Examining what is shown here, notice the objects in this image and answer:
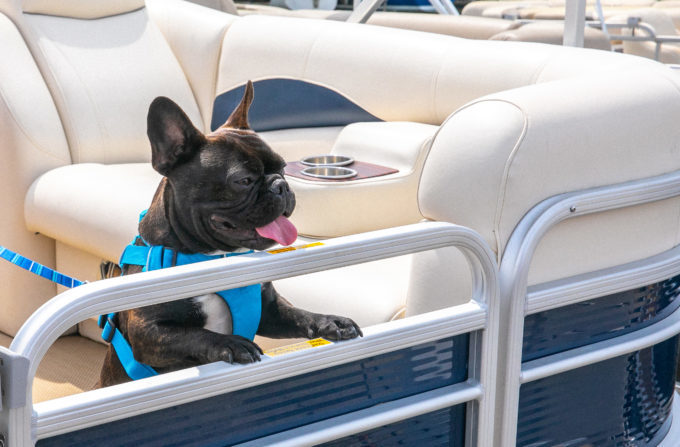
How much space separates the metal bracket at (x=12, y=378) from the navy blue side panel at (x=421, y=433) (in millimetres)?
515

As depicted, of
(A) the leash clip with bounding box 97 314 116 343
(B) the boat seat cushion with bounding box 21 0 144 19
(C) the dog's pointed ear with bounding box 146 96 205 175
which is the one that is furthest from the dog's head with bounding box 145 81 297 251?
(B) the boat seat cushion with bounding box 21 0 144 19

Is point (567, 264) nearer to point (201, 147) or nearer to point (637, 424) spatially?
point (637, 424)

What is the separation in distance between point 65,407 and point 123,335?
0.40 metres

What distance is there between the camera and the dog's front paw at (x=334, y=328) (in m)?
1.34

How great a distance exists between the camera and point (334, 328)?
1354mm

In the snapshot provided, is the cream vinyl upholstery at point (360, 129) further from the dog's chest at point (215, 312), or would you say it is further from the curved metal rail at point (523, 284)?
the dog's chest at point (215, 312)

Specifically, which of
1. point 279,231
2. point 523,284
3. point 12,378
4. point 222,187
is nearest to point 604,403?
point 523,284

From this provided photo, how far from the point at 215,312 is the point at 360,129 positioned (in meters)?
1.35

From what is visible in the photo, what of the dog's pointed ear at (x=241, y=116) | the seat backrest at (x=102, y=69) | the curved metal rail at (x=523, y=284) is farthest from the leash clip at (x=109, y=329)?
the seat backrest at (x=102, y=69)

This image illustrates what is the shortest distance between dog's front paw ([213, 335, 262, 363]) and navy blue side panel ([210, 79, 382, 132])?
1782mm

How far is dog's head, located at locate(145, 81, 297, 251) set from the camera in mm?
1353

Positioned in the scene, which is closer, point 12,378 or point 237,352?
point 12,378

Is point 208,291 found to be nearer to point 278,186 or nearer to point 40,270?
point 278,186

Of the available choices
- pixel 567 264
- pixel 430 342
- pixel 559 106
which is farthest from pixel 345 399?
pixel 559 106
